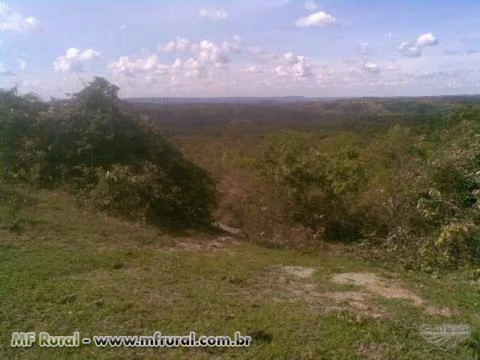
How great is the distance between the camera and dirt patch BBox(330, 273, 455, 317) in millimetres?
6758

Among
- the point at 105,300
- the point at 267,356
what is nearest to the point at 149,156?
the point at 105,300

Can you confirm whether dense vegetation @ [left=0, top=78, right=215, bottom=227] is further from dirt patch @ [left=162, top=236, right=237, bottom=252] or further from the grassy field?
the grassy field

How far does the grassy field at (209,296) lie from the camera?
537cm

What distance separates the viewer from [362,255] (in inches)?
414

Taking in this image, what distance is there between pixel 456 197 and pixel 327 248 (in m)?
3.39

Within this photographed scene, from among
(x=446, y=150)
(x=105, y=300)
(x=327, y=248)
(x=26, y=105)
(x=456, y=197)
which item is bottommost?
(x=327, y=248)

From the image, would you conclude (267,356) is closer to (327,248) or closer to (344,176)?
(327,248)

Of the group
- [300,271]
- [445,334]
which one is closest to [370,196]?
[300,271]

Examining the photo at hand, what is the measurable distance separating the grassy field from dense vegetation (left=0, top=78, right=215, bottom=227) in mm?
2341

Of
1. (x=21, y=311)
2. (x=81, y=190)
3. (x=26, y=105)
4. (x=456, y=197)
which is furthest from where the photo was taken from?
(x=26, y=105)

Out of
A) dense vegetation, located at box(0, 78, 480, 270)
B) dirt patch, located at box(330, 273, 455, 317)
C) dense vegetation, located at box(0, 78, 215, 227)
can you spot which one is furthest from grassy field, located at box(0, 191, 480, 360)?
dense vegetation, located at box(0, 78, 215, 227)

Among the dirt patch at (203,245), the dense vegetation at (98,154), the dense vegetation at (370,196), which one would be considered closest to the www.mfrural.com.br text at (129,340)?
the dense vegetation at (370,196)

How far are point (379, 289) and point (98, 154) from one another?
30.5 feet

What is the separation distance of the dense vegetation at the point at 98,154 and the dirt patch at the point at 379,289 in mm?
5512
